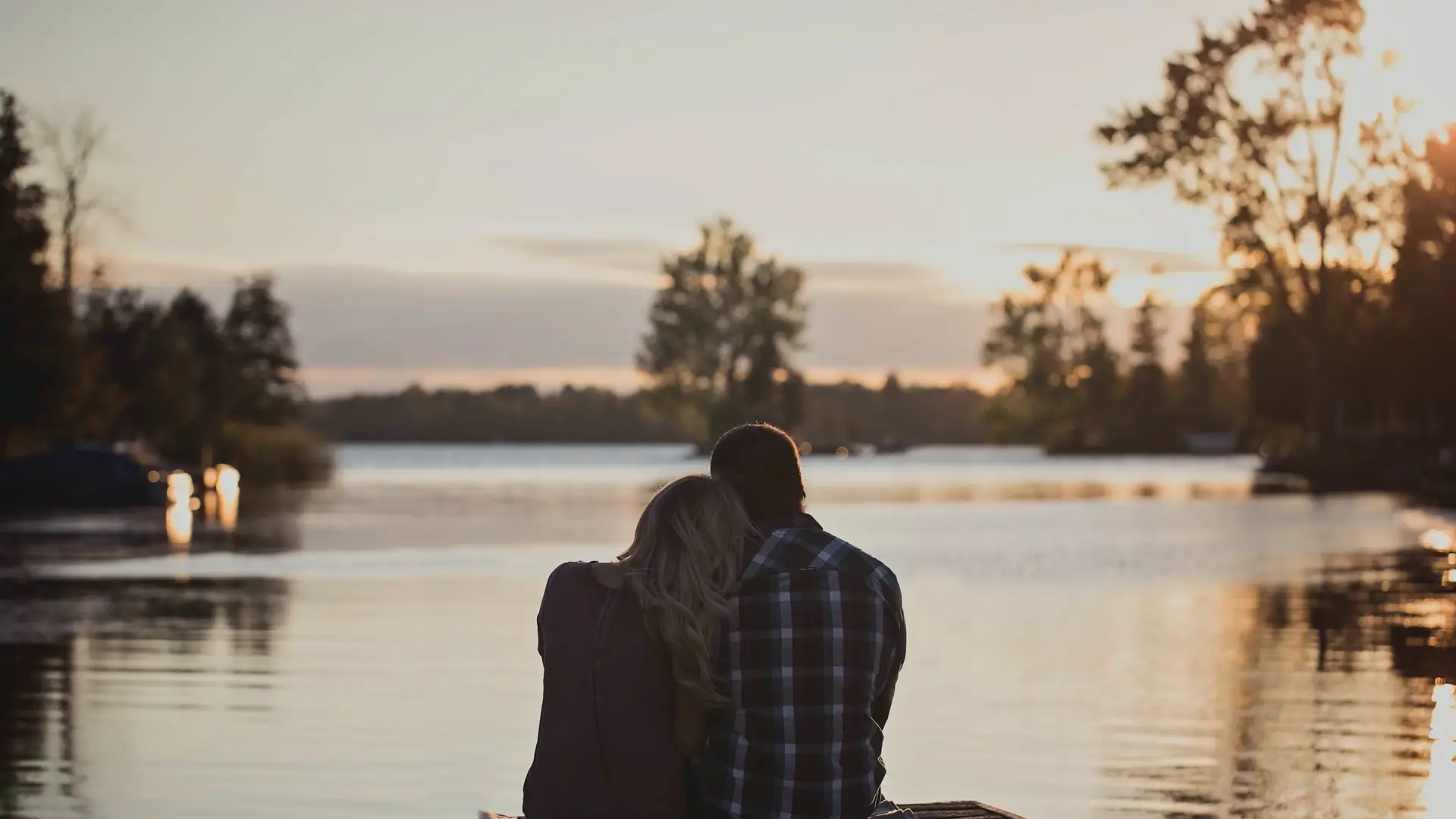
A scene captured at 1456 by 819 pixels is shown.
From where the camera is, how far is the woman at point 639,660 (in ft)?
14.9

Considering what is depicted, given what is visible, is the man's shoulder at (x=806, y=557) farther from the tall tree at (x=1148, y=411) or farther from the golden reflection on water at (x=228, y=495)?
the tall tree at (x=1148, y=411)

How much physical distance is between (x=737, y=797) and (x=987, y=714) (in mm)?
6937

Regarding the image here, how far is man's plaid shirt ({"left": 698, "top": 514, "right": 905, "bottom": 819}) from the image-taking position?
4.70 meters

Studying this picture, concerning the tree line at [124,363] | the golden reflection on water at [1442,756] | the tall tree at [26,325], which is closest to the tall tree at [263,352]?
the tree line at [124,363]

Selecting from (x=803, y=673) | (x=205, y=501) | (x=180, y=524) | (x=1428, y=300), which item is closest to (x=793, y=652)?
(x=803, y=673)

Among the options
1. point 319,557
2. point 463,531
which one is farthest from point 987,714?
point 463,531

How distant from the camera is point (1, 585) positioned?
21.6 m

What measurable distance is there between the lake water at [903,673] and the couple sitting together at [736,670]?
3801mm

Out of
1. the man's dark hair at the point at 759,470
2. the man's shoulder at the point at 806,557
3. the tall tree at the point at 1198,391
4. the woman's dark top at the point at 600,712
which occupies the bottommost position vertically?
the woman's dark top at the point at 600,712

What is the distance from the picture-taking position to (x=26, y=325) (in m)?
50.2

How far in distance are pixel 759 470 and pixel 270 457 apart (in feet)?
211

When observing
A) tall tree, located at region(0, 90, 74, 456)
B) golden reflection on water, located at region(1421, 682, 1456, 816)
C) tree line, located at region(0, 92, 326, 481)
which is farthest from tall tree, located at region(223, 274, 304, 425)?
golden reflection on water, located at region(1421, 682, 1456, 816)

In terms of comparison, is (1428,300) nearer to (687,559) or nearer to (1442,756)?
(1442,756)

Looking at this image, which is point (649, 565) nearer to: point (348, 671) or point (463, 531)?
point (348, 671)
